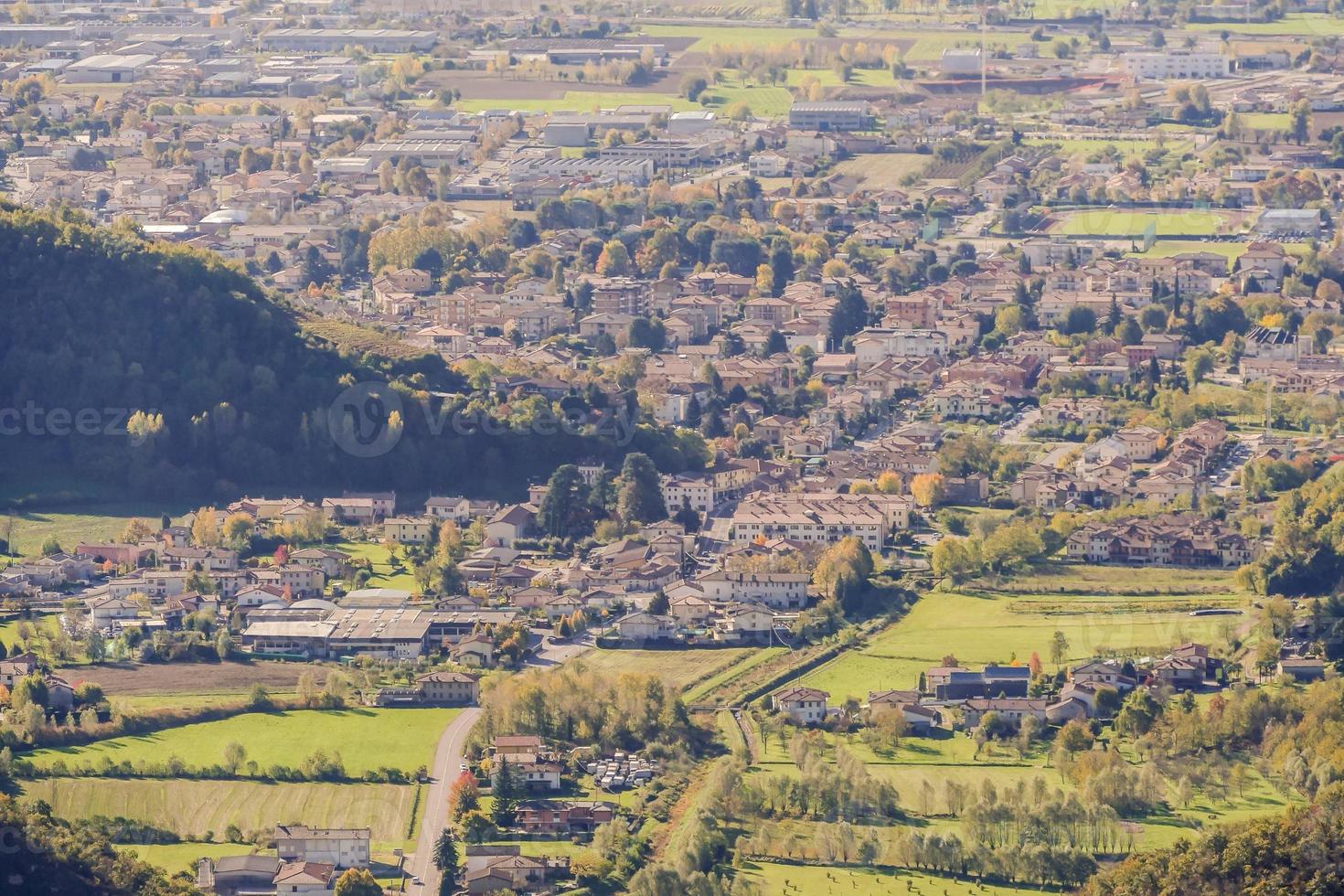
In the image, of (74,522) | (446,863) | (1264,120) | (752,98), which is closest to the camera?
(446,863)

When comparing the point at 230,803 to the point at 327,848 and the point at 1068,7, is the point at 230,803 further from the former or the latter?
the point at 1068,7

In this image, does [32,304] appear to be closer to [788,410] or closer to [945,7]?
[788,410]

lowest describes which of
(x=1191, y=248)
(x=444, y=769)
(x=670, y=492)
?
(x=444, y=769)

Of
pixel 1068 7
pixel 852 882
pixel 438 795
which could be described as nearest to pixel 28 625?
pixel 438 795


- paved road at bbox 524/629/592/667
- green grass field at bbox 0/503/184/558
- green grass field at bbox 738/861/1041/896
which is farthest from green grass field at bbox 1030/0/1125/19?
green grass field at bbox 738/861/1041/896

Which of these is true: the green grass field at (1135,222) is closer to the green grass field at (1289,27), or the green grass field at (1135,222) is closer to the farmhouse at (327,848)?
the green grass field at (1289,27)

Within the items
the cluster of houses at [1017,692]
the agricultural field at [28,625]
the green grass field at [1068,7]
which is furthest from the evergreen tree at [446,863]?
the green grass field at [1068,7]
